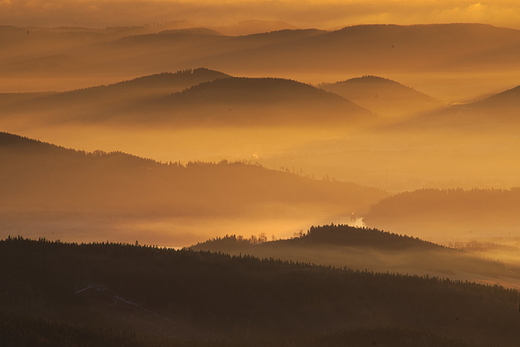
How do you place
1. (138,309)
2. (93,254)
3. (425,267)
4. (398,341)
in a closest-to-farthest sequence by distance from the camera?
(398,341) → (138,309) → (93,254) → (425,267)

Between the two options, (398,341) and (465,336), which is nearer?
(398,341)

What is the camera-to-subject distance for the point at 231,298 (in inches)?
3287

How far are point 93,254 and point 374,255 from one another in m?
105

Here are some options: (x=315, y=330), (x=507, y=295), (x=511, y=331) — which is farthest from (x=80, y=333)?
(x=507, y=295)

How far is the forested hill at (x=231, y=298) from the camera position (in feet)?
Answer: 240

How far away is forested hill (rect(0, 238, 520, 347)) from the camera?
240 feet

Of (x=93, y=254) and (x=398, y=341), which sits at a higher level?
(x=93, y=254)

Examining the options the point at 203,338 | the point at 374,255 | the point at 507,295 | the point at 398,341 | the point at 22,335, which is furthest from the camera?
the point at 374,255

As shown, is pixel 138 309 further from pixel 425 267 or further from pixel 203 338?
pixel 425 267

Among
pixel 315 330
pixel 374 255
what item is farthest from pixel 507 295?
pixel 374 255

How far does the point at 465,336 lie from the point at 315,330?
1261 centimetres

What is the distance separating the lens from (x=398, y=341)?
65.9m

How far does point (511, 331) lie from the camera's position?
87.1 m

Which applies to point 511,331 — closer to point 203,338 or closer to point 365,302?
point 365,302
